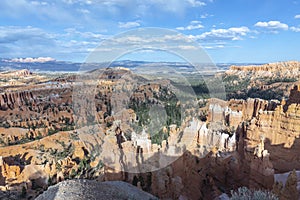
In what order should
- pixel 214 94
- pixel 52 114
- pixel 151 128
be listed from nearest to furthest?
pixel 151 128, pixel 214 94, pixel 52 114

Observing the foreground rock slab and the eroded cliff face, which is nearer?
the foreground rock slab

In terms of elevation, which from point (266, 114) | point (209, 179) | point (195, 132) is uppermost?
point (266, 114)

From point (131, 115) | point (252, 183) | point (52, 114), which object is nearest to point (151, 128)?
point (131, 115)

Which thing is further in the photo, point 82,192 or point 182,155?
point 182,155

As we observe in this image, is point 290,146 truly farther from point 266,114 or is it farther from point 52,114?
point 52,114

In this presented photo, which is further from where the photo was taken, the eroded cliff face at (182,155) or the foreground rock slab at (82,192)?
the eroded cliff face at (182,155)

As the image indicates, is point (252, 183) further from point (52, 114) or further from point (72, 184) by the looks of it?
point (52, 114)

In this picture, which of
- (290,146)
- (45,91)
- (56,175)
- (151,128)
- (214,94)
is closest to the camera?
(290,146)

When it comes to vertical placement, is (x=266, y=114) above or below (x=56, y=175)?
above

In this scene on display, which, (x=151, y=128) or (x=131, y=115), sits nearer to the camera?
(x=151, y=128)

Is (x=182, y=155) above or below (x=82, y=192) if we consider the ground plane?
below
